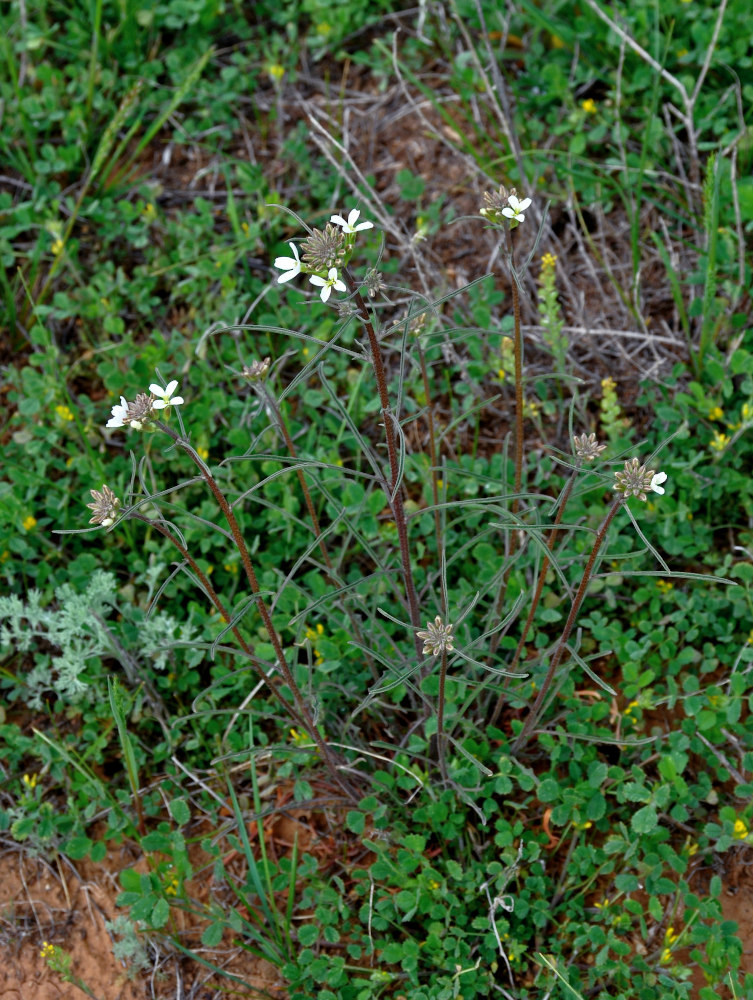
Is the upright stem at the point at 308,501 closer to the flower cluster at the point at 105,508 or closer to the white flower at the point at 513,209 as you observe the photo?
the flower cluster at the point at 105,508

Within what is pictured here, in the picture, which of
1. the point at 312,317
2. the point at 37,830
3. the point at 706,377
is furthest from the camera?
the point at 312,317

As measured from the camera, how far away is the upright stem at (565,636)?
1.65 meters

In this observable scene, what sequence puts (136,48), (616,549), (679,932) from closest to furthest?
(679,932)
(616,549)
(136,48)

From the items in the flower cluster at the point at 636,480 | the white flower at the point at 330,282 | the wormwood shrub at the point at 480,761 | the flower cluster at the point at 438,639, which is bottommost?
the wormwood shrub at the point at 480,761

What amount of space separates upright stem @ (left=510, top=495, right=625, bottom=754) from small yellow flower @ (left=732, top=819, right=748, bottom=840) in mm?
533

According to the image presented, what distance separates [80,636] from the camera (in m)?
2.77

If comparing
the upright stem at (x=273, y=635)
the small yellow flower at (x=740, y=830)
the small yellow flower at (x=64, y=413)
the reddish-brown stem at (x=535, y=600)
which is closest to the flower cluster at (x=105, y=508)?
the upright stem at (x=273, y=635)

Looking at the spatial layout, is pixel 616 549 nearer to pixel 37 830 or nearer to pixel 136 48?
pixel 37 830

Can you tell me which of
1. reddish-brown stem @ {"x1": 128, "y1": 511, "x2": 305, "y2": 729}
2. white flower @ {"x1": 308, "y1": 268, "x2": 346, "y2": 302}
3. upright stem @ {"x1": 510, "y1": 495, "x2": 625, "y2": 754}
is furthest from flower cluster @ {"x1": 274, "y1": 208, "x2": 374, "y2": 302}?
upright stem @ {"x1": 510, "y1": 495, "x2": 625, "y2": 754}

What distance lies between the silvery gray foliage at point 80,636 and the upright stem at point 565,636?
3.28ft

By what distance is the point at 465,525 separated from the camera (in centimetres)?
278

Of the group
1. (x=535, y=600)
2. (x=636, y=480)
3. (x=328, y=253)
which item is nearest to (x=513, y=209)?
(x=328, y=253)

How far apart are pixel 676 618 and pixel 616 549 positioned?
257 millimetres

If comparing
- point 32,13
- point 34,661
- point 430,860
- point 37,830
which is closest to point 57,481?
point 34,661
